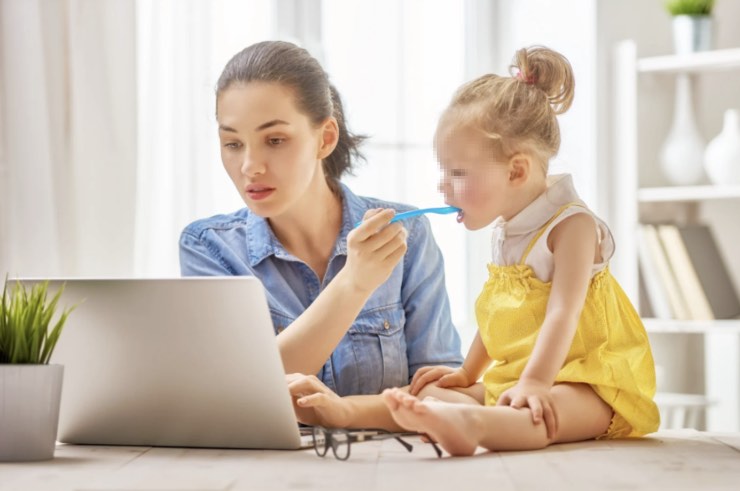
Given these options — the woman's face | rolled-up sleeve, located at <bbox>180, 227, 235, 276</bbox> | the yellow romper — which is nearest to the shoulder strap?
the yellow romper

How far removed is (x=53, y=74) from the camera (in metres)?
2.48

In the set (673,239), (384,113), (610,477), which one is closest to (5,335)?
(610,477)

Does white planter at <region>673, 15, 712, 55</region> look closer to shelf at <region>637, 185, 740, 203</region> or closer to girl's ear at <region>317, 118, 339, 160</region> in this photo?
shelf at <region>637, 185, 740, 203</region>

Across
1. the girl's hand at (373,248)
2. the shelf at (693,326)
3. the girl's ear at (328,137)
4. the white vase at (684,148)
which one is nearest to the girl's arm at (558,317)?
the girl's hand at (373,248)

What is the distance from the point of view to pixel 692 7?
2912 mm

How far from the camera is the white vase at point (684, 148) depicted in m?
2.99

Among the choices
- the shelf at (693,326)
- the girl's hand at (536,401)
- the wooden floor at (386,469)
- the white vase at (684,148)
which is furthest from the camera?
the white vase at (684,148)

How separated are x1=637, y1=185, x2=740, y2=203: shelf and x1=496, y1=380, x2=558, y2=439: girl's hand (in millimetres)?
1781

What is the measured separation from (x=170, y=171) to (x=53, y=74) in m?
0.38

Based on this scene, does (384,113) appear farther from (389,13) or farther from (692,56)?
(692,56)

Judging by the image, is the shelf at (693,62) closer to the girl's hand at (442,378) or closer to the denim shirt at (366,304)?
the denim shirt at (366,304)

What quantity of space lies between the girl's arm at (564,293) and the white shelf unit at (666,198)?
5.41 feet

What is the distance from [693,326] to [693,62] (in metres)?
0.73

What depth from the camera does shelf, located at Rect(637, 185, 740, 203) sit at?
2.86 m
